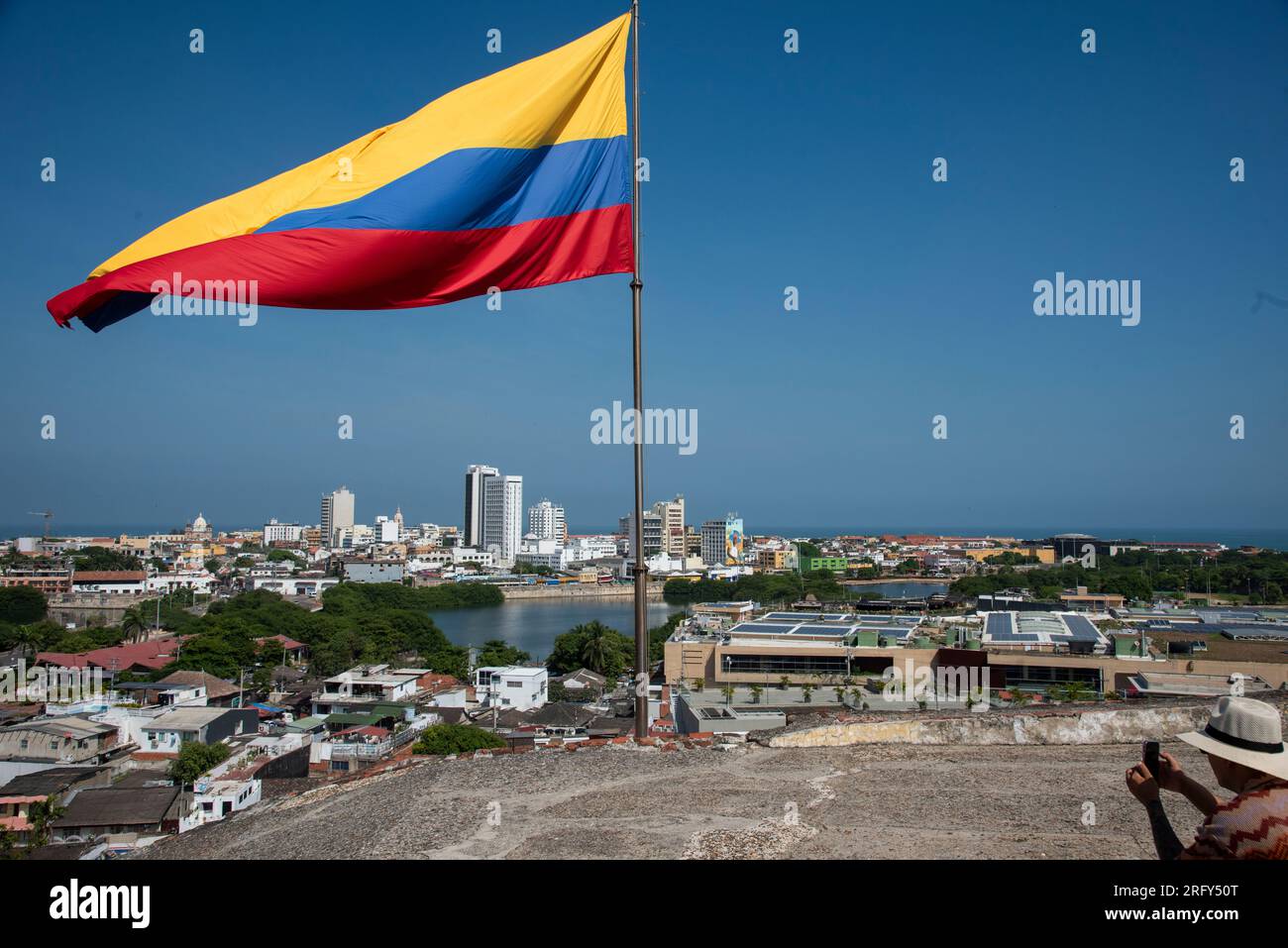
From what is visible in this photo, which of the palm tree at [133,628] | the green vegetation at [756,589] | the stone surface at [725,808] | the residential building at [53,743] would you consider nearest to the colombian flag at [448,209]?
the stone surface at [725,808]

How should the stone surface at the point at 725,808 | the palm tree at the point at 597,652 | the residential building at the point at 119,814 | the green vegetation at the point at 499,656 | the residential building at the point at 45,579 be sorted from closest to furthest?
the stone surface at the point at 725,808
the residential building at the point at 119,814
the green vegetation at the point at 499,656
the palm tree at the point at 597,652
the residential building at the point at 45,579

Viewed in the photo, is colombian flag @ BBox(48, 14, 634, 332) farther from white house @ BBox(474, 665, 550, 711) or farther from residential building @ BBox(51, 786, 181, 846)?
white house @ BBox(474, 665, 550, 711)

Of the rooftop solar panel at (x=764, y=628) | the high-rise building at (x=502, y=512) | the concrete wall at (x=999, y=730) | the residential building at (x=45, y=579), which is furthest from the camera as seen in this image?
the high-rise building at (x=502, y=512)

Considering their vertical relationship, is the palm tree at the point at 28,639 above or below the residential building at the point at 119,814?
below

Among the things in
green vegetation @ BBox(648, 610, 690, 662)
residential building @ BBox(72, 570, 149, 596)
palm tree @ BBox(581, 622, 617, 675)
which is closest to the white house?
palm tree @ BBox(581, 622, 617, 675)

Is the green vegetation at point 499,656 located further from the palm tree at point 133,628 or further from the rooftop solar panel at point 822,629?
the palm tree at point 133,628

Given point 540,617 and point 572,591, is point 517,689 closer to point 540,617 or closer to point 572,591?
point 540,617
